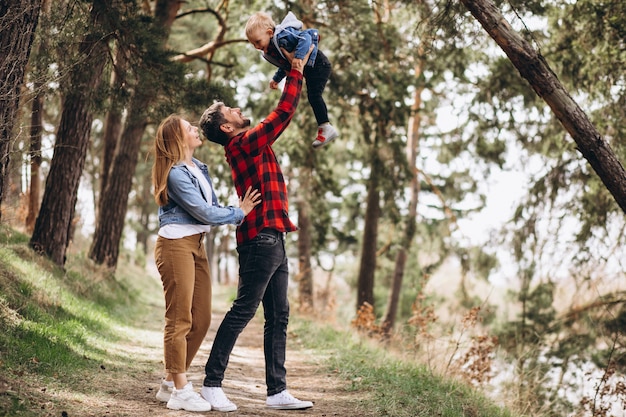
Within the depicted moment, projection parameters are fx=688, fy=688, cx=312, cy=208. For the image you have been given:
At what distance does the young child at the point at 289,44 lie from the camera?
513 cm

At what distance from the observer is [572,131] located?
6.39 m

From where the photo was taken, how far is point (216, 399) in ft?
16.4

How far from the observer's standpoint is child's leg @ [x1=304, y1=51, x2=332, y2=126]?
221 inches

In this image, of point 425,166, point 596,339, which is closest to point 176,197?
point 596,339

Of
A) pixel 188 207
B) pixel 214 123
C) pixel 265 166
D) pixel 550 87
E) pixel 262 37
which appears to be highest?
pixel 550 87

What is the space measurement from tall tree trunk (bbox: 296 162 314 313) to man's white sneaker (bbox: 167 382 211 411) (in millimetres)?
10149

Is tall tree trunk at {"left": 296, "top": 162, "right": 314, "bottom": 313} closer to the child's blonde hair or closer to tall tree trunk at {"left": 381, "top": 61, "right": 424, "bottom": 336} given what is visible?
tall tree trunk at {"left": 381, "top": 61, "right": 424, "bottom": 336}

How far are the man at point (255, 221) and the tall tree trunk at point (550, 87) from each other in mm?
2177

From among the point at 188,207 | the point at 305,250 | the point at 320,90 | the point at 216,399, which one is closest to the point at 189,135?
the point at 188,207

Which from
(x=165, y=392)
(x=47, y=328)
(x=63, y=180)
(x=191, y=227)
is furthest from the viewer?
(x=63, y=180)

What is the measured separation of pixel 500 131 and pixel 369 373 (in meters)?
8.88

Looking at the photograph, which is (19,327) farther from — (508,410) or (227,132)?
(508,410)

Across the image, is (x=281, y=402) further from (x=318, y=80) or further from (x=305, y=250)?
(x=305, y=250)

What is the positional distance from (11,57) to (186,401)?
313cm
